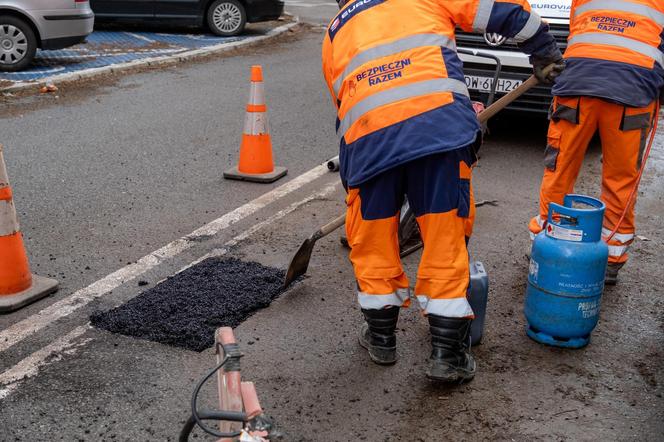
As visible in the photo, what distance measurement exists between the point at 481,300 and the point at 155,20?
11364 millimetres

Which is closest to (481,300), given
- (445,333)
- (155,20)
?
(445,333)

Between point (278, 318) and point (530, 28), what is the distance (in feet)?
6.08

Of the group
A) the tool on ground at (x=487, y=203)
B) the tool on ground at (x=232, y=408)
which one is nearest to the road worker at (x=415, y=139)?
the tool on ground at (x=232, y=408)

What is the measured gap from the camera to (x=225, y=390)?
2189 millimetres

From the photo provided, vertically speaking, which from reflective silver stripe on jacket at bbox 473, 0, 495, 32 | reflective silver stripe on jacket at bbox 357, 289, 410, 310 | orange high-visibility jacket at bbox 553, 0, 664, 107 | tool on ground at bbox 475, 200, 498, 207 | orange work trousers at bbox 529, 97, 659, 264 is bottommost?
tool on ground at bbox 475, 200, 498, 207

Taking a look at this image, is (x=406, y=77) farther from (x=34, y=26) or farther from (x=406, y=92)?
(x=34, y=26)

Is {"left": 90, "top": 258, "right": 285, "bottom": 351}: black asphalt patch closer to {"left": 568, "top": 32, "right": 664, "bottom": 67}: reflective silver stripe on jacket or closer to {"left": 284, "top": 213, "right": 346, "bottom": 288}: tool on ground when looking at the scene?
{"left": 284, "top": 213, "right": 346, "bottom": 288}: tool on ground

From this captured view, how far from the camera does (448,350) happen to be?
11.2ft

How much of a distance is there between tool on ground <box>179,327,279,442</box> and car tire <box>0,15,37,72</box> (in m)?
8.69

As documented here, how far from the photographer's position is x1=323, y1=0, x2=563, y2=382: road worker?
3207 mm

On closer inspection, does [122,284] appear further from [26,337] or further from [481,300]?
[481,300]

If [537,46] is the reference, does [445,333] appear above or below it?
below

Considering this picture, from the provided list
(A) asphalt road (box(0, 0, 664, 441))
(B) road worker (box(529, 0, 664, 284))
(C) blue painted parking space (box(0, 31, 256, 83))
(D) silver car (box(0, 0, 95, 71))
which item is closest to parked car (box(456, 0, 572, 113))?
A: (A) asphalt road (box(0, 0, 664, 441))

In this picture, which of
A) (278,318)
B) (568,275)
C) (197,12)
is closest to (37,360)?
(278,318)
